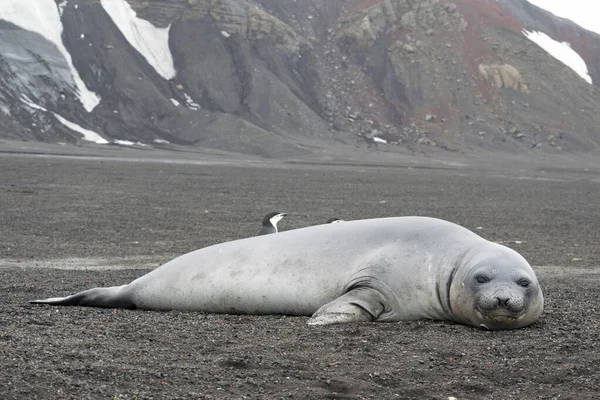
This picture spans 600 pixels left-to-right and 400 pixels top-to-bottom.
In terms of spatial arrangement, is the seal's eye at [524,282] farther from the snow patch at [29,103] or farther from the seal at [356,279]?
the snow patch at [29,103]

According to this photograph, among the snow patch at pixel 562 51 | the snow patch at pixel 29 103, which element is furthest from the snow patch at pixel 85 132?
the snow patch at pixel 562 51

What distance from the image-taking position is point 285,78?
3344 inches

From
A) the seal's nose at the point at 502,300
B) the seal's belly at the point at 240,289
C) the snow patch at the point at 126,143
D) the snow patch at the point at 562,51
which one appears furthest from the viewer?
the snow patch at the point at 562,51

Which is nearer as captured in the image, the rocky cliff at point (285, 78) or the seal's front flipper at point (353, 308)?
the seal's front flipper at point (353, 308)

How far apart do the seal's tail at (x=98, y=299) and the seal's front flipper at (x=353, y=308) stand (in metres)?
2.13

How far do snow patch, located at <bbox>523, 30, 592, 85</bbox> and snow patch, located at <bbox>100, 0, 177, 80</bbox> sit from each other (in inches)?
1714

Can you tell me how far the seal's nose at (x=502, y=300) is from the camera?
7.10 meters

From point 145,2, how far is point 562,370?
278 ft

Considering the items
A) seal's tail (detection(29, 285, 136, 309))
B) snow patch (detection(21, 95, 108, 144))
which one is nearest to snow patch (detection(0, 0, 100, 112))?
snow patch (detection(21, 95, 108, 144))

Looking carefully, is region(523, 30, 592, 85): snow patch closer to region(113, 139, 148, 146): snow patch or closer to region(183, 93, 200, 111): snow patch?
region(183, 93, 200, 111): snow patch

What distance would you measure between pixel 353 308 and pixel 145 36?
263ft

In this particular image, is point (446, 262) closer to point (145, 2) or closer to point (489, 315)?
point (489, 315)

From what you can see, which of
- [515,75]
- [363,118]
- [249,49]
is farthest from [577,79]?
[249,49]

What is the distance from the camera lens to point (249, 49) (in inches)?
3374
